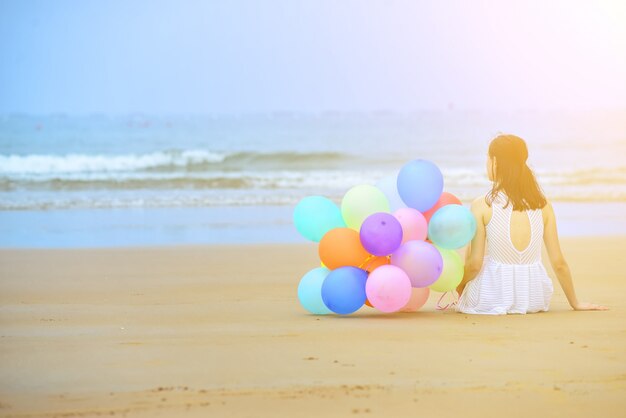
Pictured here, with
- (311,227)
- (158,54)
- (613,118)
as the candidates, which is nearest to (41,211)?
(311,227)

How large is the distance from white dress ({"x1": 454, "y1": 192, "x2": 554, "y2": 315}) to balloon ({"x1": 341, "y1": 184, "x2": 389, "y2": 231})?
79cm

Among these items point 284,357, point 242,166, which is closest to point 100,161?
point 242,166

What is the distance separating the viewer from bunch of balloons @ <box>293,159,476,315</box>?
5.95m

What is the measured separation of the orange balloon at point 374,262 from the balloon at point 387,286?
6.8 inches

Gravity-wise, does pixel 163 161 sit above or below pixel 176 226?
above

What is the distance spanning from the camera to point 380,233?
5887 mm

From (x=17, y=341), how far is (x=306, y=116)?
30.3 metres

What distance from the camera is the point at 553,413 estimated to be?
402 cm

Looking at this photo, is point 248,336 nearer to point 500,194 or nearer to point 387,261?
point 387,261

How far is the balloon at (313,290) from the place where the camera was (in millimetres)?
6285

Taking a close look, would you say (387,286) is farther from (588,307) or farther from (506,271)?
(588,307)

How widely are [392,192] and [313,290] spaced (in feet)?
2.86

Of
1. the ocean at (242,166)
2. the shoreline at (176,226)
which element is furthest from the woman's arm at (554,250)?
the shoreline at (176,226)

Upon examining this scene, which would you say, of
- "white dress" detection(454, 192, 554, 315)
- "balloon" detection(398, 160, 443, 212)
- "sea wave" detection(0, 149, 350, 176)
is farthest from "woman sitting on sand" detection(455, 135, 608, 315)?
"sea wave" detection(0, 149, 350, 176)
